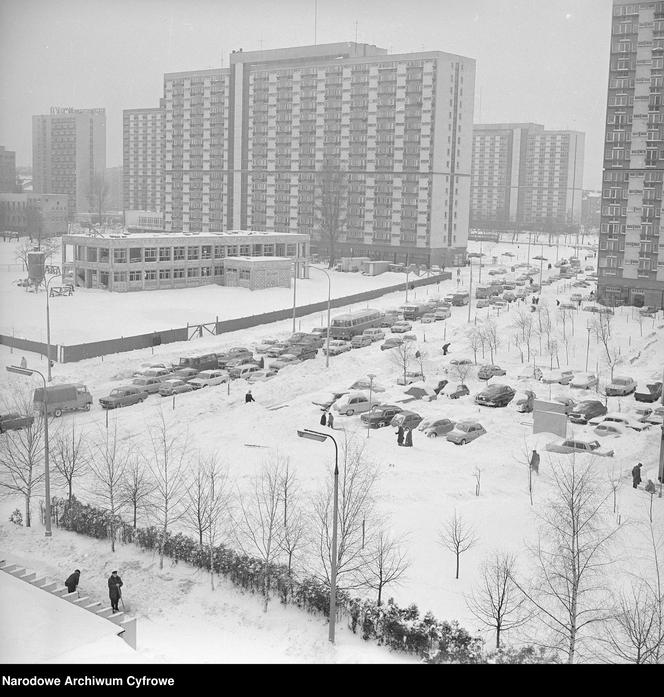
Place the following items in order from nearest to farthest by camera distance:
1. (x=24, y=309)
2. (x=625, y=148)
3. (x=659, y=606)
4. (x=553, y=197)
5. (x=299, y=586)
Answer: (x=659, y=606) → (x=299, y=586) → (x=24, y=309) → (x=625, y=148) → (x=553, y=197)

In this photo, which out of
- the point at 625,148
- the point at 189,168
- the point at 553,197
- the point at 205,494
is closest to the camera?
the point at 205,494

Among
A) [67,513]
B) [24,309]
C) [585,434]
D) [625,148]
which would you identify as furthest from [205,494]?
[625,148]

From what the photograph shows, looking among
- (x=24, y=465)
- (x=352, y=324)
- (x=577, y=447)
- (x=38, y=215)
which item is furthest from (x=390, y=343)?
(x=38, y=215)

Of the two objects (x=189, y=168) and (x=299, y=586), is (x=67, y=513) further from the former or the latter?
(x=189, y=168)

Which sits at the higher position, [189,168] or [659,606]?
[189,168]

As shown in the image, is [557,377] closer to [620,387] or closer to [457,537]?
[620,387]

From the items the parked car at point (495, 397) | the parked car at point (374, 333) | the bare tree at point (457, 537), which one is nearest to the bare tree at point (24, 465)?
the bare tree at point (457, 537)
